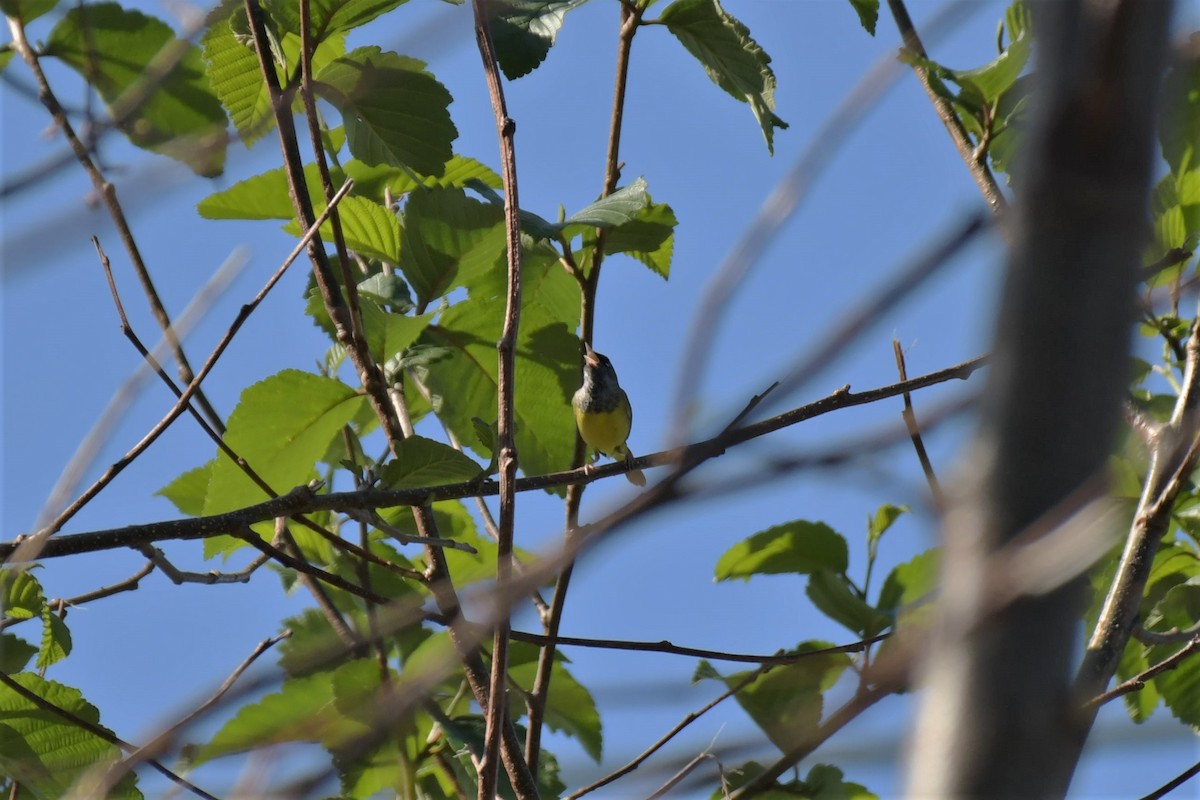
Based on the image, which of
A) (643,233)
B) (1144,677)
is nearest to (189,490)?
(643,233)

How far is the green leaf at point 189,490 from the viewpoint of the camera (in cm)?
299

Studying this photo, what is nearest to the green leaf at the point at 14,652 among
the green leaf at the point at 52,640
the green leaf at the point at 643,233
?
the green leaf at the point at 52,640

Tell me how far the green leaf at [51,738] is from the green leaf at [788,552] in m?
1.35

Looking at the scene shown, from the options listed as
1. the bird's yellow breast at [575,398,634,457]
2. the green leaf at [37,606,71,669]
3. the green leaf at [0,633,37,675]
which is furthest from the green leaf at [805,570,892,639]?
the bird's yellow breast at [575,398,634,457]

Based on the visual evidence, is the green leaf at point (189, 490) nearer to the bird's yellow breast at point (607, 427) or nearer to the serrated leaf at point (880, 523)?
the serrated leaf at point (880, 523)

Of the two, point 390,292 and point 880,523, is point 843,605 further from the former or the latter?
point 390,292

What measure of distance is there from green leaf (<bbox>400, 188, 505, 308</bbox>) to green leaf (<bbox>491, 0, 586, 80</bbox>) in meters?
0.33

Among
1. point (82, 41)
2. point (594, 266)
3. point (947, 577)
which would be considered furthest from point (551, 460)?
point (947, 577)

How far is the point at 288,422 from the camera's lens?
2.48 m

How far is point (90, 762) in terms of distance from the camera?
7.64ft

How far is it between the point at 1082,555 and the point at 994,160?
2.14m

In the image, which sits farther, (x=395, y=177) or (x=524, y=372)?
(x=395, y=177)

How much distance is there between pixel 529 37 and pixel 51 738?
5.27 ft

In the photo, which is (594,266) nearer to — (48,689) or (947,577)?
(48,689)
